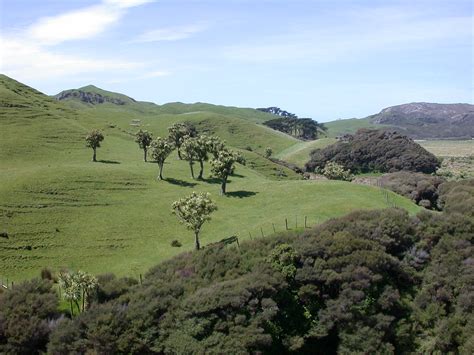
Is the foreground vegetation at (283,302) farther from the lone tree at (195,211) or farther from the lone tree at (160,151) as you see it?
the lone tree at (160,151)

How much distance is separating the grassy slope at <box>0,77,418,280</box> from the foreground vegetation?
1074 centimetres

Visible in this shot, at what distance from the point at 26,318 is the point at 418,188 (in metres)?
84.3

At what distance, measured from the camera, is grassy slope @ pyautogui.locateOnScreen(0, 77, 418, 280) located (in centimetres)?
5953

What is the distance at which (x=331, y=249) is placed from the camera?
1988 inches

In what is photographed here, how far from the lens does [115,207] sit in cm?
7600

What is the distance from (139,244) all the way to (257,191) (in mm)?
28952

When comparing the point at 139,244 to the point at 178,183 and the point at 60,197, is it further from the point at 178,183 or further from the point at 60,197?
the point at 178,183

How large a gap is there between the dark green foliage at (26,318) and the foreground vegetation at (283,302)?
0.09 m

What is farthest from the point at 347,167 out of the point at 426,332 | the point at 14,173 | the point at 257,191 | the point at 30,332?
the point at 30,332

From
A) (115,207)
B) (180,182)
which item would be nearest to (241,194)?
(180,182)

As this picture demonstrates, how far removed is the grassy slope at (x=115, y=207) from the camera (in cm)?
5953

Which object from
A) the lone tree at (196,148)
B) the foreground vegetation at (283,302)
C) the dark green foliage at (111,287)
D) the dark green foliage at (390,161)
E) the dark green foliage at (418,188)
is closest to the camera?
the foreground vegetation at (283,302)

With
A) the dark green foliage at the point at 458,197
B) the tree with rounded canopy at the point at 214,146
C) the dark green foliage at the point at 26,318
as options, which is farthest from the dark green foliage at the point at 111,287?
the tree with rounded canopy at the point at 214,146

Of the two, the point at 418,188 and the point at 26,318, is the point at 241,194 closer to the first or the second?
the point at 418,188
